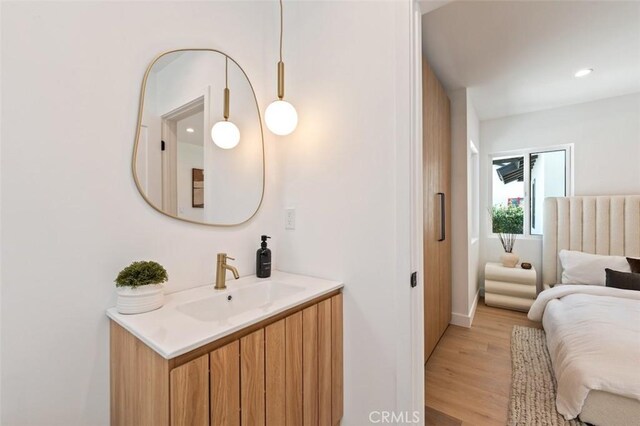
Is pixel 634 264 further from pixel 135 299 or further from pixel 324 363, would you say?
pixel 135 299

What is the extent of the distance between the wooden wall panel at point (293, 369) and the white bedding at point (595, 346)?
1.67 metres

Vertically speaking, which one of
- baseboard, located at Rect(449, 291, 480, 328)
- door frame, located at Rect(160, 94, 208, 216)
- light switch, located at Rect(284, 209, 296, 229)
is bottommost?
baseboard, located at Rect(449, 291, 480, 328)

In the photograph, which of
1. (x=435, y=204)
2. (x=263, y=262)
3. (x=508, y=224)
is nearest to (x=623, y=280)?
(x=508, y=224)

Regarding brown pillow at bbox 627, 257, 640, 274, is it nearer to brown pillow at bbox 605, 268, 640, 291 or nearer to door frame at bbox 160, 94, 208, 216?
brown pillow at bbox 605, 268, 640, 291

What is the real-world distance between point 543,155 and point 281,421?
4.41 m

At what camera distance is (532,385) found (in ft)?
6.13

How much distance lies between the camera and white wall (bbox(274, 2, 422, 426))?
3.83 ft

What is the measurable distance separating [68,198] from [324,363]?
1189 mm

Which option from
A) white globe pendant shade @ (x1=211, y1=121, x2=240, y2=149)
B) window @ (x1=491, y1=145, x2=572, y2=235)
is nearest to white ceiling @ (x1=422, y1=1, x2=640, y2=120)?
window @ (x1=491, y1=145, x2=572, y2=235)

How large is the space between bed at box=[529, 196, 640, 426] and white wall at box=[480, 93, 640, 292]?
0.26m

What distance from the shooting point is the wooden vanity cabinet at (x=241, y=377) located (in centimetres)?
71

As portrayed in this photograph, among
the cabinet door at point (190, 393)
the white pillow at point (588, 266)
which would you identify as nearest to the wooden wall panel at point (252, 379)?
the cabinet door at point (190, 393)

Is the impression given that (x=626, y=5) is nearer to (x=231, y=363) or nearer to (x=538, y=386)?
(x=538, y=386)

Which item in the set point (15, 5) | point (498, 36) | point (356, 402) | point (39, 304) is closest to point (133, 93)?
point (15, 5)
